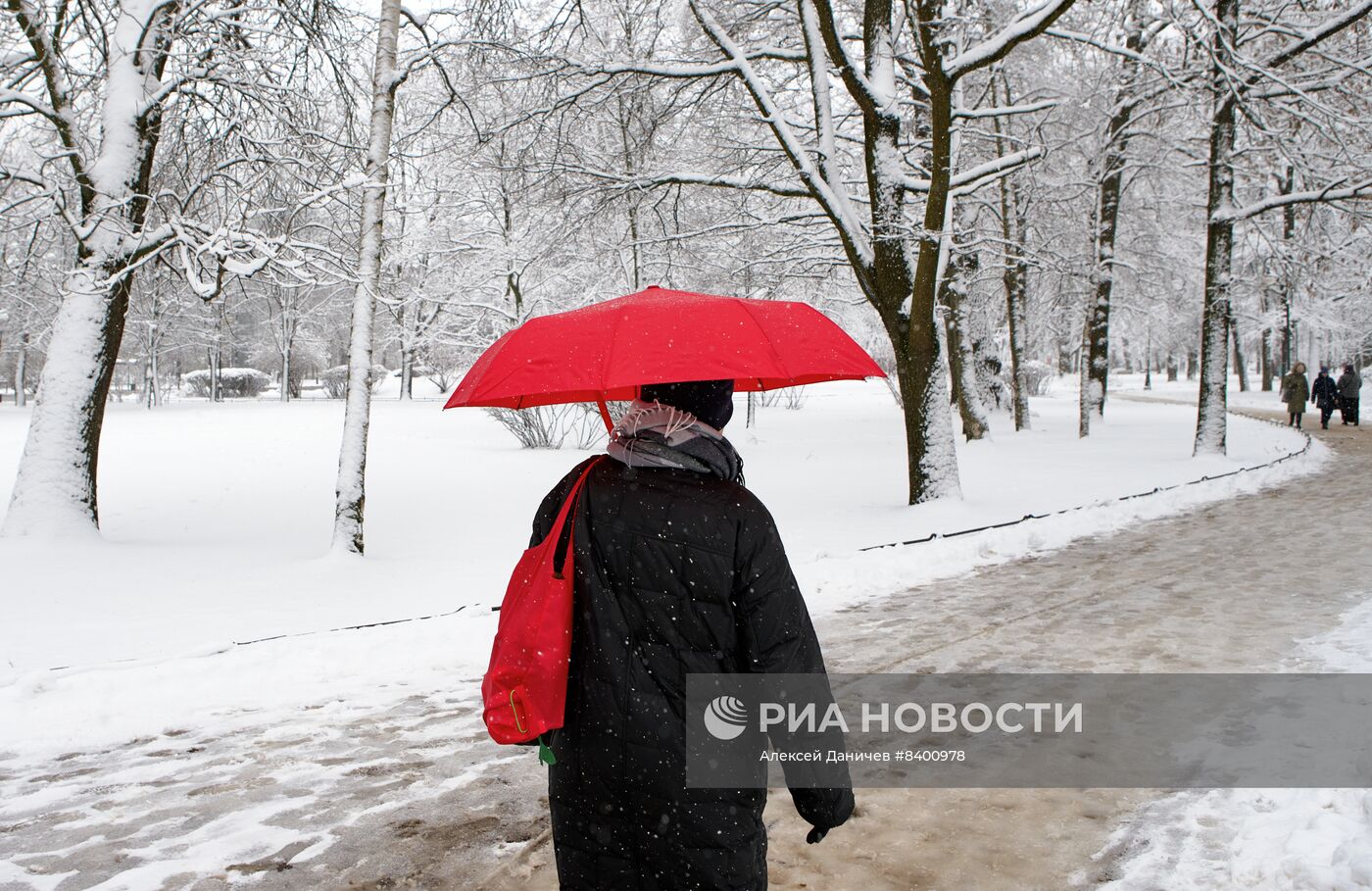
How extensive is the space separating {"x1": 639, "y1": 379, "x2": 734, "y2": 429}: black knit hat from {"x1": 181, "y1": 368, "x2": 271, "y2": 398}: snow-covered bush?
5766 cm

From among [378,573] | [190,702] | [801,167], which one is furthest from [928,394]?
[190,702]

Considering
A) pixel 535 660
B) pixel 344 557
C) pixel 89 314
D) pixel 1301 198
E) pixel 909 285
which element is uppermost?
pixel 1301 198

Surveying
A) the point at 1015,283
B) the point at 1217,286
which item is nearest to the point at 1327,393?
the point at 1015,283

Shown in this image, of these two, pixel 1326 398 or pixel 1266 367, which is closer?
pixel 1326 398

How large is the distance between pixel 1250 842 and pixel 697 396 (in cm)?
277

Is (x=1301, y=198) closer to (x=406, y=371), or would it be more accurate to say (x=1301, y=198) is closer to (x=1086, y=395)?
(x=1086, y=395)

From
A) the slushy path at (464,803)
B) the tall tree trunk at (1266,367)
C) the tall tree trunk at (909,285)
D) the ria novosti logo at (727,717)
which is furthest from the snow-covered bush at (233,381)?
the ria novosti logo at (727,717)

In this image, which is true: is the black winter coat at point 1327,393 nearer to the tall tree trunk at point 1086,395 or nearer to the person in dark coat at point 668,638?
the tall tree trunk at point 1086,395

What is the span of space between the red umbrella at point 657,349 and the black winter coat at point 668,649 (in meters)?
0.24

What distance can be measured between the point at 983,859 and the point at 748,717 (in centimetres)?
177

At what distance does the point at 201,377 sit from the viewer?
5706 centimetres

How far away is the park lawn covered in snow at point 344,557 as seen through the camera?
560cm

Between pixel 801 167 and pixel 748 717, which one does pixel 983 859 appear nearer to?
pixel 748 717

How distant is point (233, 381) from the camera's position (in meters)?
55.6
